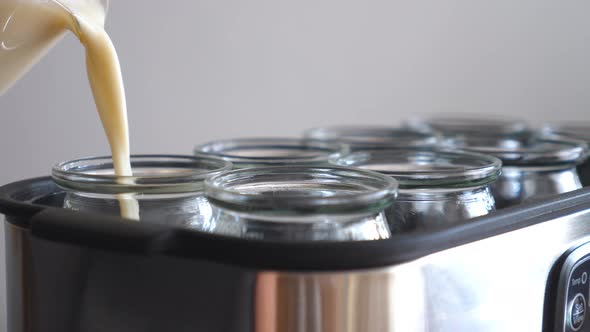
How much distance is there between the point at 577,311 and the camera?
21.9 inches

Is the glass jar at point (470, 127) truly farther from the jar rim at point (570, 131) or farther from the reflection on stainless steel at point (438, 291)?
the reflection on stainless steel at point (438, 291)

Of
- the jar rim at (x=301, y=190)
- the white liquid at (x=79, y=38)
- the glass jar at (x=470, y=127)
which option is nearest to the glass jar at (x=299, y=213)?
the jar rim at (x=301, y=190)

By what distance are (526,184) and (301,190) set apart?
25cm

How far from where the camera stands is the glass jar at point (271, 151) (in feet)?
1.99

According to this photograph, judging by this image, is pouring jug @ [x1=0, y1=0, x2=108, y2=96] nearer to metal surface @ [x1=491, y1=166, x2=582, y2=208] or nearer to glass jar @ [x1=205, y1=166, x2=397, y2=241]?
glass jar @ [x1=205, y1=166, x2=397, y2=241]

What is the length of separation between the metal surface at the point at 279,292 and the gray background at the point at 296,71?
26 cm

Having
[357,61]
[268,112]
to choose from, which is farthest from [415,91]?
[268,112]

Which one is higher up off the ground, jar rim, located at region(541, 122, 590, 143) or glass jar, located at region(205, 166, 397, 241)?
glass jar, located at region(205, 166, 397, 241)

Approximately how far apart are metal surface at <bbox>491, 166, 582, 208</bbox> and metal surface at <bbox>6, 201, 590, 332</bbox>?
12 cm

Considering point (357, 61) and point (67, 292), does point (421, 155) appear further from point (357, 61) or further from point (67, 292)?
point (357, 61)

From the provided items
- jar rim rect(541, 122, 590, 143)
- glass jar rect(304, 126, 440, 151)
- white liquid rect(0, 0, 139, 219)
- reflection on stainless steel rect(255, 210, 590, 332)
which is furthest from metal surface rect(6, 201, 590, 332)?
jar rim rect(541, 122, 590, 143)

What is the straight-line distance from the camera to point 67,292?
0.46 m

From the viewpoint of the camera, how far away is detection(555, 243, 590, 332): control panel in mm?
540

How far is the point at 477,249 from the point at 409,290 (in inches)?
2.7
